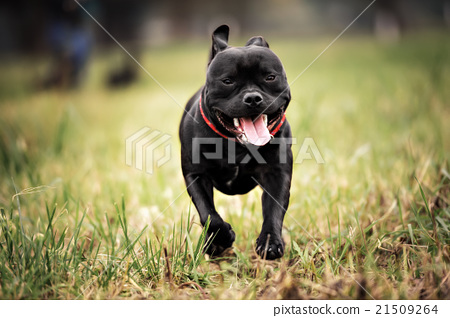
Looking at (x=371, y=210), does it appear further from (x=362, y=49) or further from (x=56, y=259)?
(x=362, y=49)

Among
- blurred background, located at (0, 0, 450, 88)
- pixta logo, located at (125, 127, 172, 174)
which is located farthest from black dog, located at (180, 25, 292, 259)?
blurred background, located at (0, 0, 450, 88)

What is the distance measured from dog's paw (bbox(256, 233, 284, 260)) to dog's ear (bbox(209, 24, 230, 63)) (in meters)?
1.07

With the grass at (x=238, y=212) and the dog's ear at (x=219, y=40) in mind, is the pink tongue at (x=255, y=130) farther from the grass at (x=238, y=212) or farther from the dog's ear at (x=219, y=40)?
the grass at (x=238, y=212)

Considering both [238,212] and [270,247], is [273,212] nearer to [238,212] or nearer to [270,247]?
[270,247]

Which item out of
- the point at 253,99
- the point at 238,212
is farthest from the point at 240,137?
the point at 238,212

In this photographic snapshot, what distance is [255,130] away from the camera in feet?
7.95

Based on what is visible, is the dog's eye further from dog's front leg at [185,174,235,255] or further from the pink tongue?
dog's front leg at [185,174,235,255]

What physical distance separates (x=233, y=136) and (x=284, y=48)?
15424 millimetres

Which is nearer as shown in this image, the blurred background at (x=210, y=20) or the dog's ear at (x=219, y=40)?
the dog's ear at (x=219, y=40)

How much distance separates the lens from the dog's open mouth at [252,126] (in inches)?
92.8

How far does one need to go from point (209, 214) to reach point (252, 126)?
1.77ft

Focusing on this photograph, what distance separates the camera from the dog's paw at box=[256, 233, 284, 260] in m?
2.39

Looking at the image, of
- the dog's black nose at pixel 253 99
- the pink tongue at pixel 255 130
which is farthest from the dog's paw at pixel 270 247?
the dog's black nose at pixel 253 99

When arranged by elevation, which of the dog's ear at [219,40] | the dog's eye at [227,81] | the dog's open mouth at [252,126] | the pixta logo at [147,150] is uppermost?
the dog's ear at [219,40]
